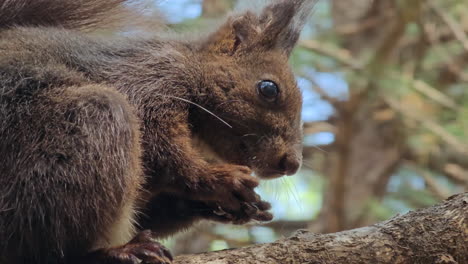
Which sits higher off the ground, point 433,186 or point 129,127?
point 433,186

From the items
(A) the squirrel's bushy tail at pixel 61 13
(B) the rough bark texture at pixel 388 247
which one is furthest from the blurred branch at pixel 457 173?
(A) the squirrel's bushy tail at pixel 61 13

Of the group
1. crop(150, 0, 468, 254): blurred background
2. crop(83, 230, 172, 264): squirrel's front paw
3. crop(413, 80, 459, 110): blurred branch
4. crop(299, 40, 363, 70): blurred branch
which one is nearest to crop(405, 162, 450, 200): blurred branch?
crop(150, 0, 468, 254): blurred background

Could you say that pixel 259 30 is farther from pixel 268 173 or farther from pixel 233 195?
pixel 233 195

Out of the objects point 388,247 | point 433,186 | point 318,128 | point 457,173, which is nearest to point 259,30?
point 388,247

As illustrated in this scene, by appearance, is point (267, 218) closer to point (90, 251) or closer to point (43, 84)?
point (90, 251)

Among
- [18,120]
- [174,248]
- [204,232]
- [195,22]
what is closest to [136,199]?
[18,120]

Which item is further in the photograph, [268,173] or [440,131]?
[440,131]

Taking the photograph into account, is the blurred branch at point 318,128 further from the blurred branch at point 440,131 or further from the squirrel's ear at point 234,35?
the squirrel's ear at point 234,35
